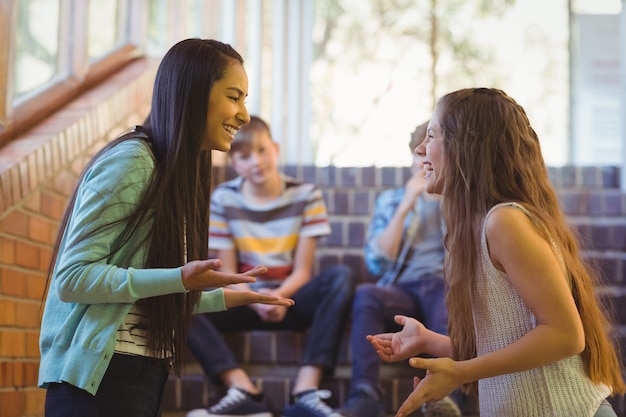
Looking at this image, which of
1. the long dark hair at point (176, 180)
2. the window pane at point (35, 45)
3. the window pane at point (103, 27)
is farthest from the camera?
the window pane at point (103, 27)

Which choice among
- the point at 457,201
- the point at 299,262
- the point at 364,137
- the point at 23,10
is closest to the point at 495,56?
the point at 364,137

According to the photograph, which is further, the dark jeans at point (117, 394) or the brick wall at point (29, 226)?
the brick wall at point (29, 226)

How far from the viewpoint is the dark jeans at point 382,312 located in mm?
2502

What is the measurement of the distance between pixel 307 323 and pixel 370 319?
11.6 inches

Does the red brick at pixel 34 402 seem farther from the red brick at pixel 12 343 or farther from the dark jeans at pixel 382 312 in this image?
the dark jeans at pixel 382 312

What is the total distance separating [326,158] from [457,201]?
3868 mm

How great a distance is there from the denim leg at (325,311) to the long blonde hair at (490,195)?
3.58 feet

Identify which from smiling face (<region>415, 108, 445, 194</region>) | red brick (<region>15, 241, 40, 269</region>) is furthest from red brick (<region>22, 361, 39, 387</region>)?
smiling face (<region>415, 108, 445, 194</region>)

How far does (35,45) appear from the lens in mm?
2758

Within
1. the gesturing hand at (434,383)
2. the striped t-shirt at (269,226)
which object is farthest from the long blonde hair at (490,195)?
the striped t-shirt at (269,226)

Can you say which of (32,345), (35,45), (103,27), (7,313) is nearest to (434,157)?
(7,313)

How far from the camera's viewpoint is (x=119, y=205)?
1468 mm

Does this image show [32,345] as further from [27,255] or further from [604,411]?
[604,411]

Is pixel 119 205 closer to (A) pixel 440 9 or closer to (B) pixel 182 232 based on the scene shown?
(B) pixel 182 232
